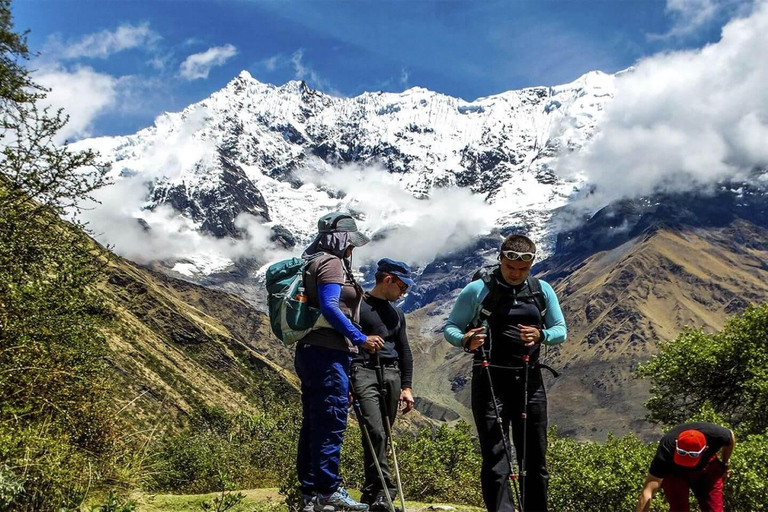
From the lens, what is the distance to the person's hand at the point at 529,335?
7.26 m

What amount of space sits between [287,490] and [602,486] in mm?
12095

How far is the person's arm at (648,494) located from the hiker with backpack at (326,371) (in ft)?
10.4

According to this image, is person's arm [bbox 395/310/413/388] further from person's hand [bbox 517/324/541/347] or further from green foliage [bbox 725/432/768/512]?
green foliage [bbox 725/432/768/512]

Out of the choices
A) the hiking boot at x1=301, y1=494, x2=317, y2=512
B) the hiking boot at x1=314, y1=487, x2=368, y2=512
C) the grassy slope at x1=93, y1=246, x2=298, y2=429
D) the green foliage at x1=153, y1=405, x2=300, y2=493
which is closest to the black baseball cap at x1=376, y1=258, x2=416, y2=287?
the hiking boot at x1=314, y1=487, x2=368, y2=512

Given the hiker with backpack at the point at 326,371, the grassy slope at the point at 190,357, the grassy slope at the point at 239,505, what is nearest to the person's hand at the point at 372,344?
the hiker with backpack at the point at 326,371

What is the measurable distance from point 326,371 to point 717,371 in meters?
21.6

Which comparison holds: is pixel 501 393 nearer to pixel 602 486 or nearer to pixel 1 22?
pixel 602 486

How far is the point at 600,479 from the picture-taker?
1802cm

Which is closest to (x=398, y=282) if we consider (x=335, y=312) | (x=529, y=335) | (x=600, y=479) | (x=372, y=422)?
(x=335, y=312)

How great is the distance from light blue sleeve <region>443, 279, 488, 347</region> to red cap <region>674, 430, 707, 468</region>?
2.72m

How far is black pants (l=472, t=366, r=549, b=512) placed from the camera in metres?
7.21

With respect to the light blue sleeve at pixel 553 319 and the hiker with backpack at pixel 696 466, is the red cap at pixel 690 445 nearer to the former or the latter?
the hiker with backpack at pixel 696 466

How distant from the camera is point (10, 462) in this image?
657 centimetres

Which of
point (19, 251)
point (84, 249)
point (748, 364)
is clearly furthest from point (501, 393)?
point (748, 364)
